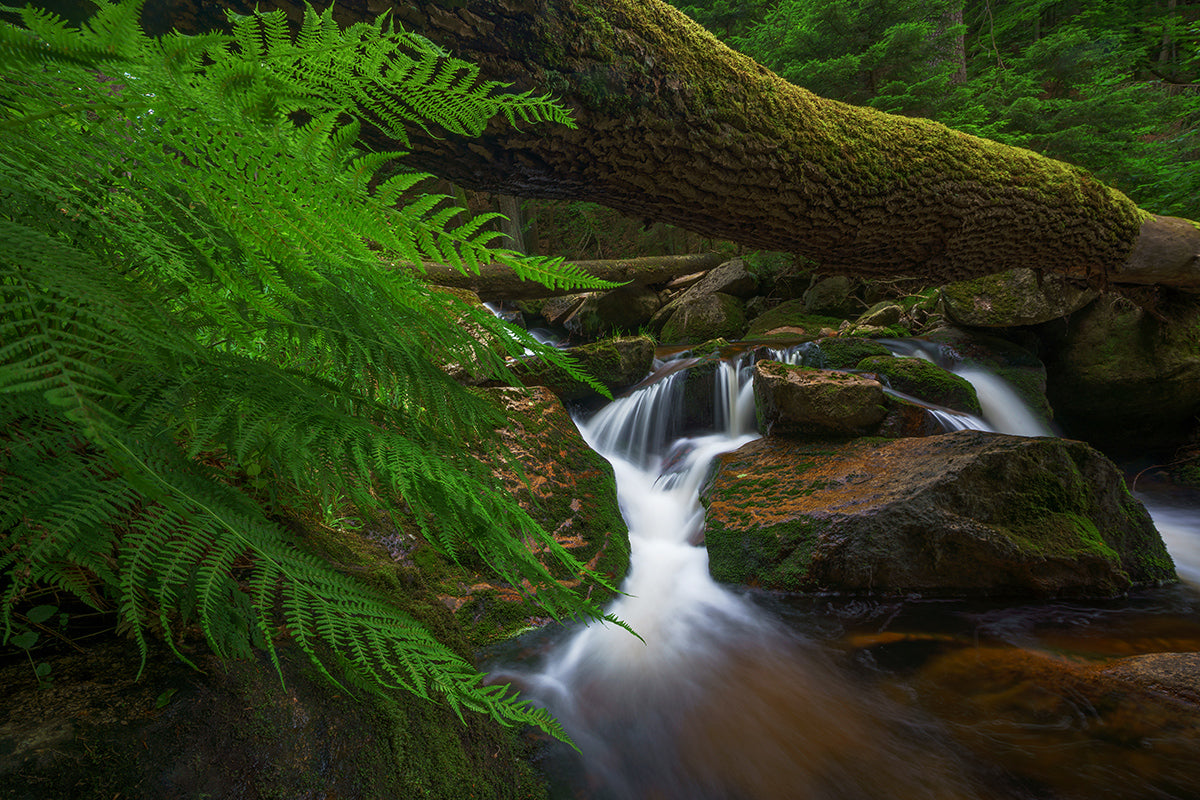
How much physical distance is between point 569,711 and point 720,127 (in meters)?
3.15

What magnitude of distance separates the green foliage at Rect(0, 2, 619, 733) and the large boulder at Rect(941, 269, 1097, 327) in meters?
7.52

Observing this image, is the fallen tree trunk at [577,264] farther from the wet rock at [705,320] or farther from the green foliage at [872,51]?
the green foliage at [872,51]

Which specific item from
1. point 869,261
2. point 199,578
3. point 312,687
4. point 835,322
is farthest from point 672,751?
point 835,322

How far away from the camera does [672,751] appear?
2199 mm

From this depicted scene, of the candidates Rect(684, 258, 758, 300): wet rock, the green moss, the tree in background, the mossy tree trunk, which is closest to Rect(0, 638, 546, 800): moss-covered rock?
the mossy tree trunk

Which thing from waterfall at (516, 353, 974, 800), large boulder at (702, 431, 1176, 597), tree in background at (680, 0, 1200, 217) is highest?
tree in background at (680, 0, 1200, 217)

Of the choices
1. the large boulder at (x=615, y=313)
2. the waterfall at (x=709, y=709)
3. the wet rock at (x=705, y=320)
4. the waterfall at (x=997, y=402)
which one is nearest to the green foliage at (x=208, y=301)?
the waterfall at (x=709, y=709)

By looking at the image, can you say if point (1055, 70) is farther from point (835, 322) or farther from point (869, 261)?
point (869, 261)

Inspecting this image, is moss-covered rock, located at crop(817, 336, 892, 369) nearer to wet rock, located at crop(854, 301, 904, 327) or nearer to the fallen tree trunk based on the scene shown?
wet rock, located at crop(854, 301, 904, 327)

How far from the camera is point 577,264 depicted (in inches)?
180

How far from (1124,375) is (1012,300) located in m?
1.52

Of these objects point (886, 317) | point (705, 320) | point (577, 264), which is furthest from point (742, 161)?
point (705, 320)

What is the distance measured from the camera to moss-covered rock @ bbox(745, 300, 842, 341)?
9.19m

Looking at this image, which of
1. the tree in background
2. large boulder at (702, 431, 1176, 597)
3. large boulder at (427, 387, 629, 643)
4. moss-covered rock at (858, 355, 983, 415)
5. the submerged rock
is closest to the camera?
the submerged rock
